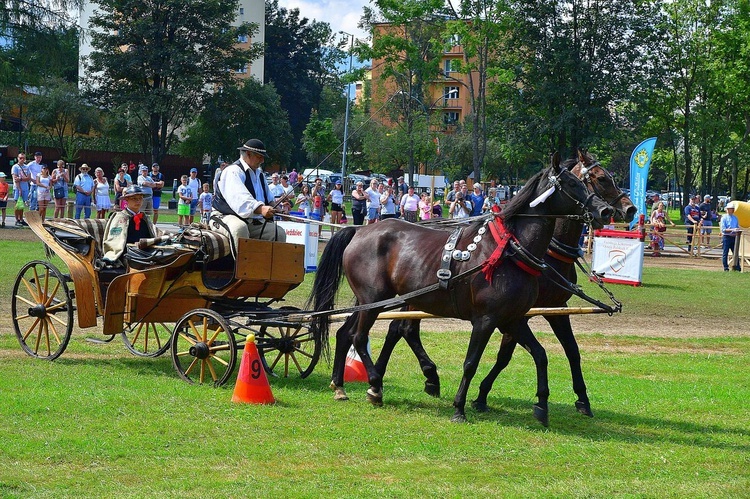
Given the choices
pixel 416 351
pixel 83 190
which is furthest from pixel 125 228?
pixel 83 190

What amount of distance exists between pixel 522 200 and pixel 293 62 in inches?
3125

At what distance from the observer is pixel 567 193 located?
26.7 ft

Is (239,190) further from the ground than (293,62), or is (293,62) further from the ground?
(293,62)

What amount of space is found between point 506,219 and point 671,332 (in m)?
7.56

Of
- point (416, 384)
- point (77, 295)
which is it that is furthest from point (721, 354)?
point (77, 295)

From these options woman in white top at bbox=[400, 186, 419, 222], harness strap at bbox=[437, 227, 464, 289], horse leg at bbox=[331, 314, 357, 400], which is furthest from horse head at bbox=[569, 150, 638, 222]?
woman in white top at bbox=[400, 186, 419, 222]

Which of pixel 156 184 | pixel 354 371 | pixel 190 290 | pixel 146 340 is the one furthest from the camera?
pixel 156 184

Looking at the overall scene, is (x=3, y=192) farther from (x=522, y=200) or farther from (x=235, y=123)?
(x=235, y=123)

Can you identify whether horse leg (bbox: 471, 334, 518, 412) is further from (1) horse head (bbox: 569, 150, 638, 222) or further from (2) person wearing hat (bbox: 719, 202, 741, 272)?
(2) person wearing hat (bbox: 719, 202, 741, 272)

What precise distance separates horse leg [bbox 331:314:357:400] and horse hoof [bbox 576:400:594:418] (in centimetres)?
222

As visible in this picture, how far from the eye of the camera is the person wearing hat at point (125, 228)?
1022cm

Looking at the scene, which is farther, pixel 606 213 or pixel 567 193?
pixel 567 193

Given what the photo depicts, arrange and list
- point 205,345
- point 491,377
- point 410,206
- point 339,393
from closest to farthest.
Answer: point 491,377, point 339,393, point 205,345, point 410,206

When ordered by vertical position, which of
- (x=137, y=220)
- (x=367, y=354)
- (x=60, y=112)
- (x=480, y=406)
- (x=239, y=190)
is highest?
(x=60, y=112)
